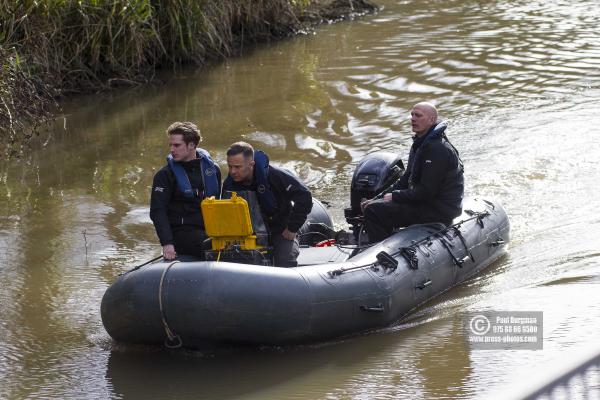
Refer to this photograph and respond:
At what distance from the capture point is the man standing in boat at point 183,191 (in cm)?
720

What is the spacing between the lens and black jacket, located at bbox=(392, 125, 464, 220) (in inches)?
310

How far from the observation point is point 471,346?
6.62 metres

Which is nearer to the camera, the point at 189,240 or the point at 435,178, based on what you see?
the point at 189,240

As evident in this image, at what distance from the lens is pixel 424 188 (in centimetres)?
794

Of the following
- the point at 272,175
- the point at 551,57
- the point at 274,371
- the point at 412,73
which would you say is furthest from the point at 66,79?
the point at 274,371

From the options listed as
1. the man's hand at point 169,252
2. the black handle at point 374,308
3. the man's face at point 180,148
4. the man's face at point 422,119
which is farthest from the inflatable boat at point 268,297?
the man's face at point 422,119

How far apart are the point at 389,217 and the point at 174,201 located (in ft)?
5.65

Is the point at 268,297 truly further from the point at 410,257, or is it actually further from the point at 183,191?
the point at 410,257

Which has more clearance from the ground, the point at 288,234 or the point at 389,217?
the point at 288,234

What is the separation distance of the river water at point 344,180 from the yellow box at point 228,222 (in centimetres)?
71

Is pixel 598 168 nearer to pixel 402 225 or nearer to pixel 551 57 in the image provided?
pixel 402 225

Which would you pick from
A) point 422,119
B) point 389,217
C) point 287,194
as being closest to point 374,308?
point 287,194

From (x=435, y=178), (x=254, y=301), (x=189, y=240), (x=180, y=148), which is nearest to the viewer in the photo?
(x=254, y=301)

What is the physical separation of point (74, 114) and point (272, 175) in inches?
278
